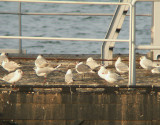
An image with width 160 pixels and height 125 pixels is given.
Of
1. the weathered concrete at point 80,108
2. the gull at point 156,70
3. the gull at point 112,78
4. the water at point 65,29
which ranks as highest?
the water at point 65,29

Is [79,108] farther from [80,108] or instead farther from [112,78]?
[112,78]

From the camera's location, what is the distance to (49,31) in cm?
3653

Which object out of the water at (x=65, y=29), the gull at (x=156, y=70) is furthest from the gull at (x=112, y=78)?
the water at (x=65, y=29)

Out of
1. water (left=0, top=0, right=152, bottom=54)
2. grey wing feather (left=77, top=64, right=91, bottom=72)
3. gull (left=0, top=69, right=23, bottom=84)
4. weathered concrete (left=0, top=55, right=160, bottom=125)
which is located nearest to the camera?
weathered concrete (left=0, top=55, right=160, bottom=125)

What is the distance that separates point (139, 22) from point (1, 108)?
33027mm

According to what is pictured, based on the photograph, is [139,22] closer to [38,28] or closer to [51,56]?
[38,28]

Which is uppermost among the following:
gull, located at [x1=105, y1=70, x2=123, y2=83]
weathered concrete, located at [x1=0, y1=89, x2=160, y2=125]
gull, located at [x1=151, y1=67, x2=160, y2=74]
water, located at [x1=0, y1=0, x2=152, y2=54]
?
water, located at [x1=0, y1=0, x2=152, y2=54]

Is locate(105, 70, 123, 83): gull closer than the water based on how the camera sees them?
Yes

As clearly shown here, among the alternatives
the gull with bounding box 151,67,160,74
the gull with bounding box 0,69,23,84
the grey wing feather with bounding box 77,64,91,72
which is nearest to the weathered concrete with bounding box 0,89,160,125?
the gull with bounding box 0,69,23,84

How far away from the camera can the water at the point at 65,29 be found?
30594 millimetres

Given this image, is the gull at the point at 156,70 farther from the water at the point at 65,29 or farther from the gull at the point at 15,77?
the water at the point at 65,29

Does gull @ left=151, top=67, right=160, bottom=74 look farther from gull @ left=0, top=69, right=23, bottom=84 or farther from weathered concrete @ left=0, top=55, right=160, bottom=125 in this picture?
gull @ left=0, top=69, right=23, bottom=84

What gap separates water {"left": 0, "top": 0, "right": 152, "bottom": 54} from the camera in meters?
30.6

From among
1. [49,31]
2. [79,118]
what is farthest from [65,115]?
[49,31]
